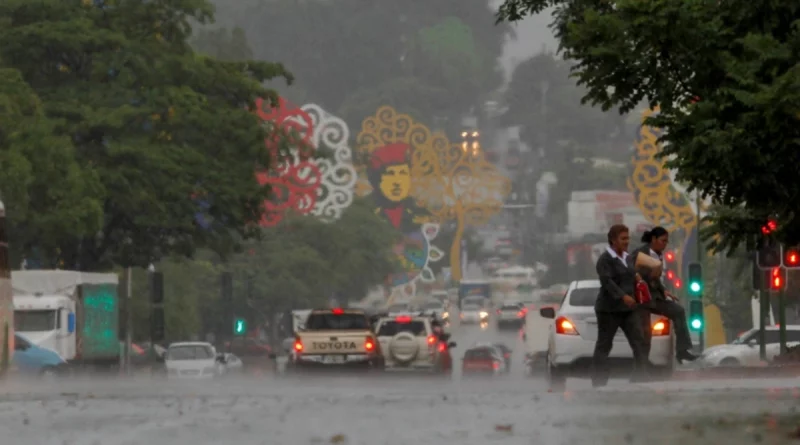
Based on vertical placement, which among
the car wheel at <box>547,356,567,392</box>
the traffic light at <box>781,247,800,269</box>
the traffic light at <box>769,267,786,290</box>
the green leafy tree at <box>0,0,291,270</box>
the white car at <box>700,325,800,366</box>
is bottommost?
the car wheel at <box>547,356,567,392</box>

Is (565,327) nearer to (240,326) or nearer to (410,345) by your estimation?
(410,345)

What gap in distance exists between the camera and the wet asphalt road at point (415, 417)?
12938 mm

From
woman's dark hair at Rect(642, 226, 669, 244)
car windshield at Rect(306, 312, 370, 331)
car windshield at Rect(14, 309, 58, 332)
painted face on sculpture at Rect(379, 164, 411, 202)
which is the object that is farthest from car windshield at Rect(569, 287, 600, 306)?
painted face on sculpture at Rect(379, 164, 411, 202)

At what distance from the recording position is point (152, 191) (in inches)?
2021

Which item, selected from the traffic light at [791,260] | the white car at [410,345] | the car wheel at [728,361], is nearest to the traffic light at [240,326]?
the white car at [410,345]

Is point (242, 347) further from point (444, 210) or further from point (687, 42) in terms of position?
point (687, 42)

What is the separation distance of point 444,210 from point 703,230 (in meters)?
94.9

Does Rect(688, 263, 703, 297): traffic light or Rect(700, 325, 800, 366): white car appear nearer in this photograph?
Rect(688, 263, 703, 297): traffic light

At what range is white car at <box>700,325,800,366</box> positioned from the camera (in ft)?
144

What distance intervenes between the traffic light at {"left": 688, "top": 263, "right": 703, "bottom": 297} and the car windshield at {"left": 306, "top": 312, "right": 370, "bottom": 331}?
26.2 feet

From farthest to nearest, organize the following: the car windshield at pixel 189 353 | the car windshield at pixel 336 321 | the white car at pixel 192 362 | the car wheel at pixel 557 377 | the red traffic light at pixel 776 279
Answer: the car windshield at pixel 189 353 < the white car at pixel 192 362 < the car windshield at pixel 336 321 < the red traffic light at pixel 776 279 < the car wheel at pixel 557 377

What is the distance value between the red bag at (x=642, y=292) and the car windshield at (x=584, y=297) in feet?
15.8

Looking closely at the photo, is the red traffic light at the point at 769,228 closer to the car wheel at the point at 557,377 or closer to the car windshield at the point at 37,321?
the car wheel at the point at 557,377

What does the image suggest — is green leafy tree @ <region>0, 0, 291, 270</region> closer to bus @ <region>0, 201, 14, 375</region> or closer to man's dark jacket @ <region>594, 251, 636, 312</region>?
bus @ <region>0, 201, 14, 375</region>
